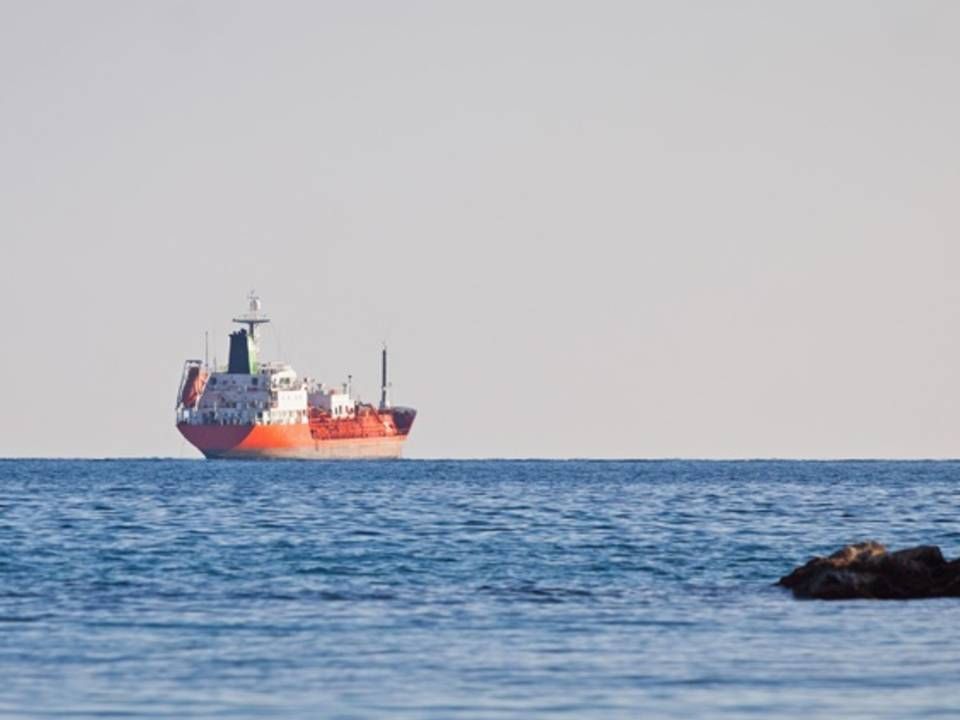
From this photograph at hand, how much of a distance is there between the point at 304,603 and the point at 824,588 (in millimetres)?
9634

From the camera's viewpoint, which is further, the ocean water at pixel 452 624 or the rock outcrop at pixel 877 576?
the rock outcrop at pixel 877 576

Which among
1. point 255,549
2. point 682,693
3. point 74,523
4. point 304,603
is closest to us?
point 682,693

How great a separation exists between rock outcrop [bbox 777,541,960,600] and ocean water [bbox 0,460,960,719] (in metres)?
0.83

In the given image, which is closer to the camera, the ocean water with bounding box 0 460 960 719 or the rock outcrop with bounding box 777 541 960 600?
the ocean water with bounding box 0 460 960 719

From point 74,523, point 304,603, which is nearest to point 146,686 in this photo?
point 304,603

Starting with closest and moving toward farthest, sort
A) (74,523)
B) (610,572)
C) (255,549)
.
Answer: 1. (610,572)
2. (255,549)
3. (74,523)

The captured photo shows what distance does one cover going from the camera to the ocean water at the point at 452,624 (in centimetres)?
2739

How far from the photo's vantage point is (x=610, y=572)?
50000mm

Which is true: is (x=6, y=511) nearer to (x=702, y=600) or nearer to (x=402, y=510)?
(x=402, y=510)

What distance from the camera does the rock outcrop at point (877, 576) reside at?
41.8 metres

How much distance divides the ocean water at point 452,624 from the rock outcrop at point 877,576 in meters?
0.83

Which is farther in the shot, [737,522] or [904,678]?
[737,522]

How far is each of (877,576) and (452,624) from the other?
979 centimetres

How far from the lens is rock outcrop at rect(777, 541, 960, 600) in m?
41.8
